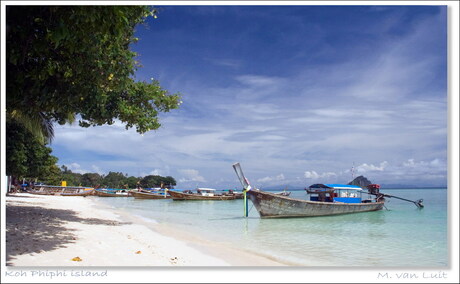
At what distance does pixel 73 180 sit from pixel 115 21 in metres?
46.4

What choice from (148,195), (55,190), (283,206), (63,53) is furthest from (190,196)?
→ (63,53)

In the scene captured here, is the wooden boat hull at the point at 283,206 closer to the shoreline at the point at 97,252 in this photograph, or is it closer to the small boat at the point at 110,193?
the shoreline at the point at 97,252

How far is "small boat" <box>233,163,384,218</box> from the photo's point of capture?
15.7m

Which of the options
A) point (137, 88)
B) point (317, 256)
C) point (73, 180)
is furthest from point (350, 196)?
point (73, 180)

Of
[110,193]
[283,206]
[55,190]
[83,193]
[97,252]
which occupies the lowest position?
[110,193]

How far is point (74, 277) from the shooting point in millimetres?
4129

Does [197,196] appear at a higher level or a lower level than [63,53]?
lower

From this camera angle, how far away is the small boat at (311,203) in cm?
1573

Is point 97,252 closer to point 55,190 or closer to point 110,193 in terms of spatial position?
point 55,190

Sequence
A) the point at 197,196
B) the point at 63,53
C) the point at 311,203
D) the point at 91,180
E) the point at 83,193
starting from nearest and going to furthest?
the point at 63,53 → the point at 311,203 → the point at 197,196 → the point at 83,193 → the point at 91,180

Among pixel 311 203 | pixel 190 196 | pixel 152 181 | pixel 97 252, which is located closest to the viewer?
pixel 97 252

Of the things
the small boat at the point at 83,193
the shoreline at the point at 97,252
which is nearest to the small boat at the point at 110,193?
the small boat at the point at 83,193

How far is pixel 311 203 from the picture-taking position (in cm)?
1683

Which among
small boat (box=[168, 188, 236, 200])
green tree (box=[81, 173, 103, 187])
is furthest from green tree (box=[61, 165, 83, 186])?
small boat (box=[168, 188, 236, 200])
